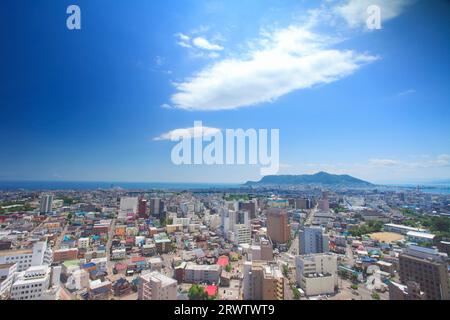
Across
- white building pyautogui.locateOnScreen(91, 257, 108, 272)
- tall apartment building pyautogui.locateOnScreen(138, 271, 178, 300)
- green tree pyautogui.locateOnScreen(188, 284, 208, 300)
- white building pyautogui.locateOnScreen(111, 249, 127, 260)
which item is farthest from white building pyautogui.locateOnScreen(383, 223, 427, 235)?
white building pyautogui.locateOnScreen(91, 257, 108, 272)

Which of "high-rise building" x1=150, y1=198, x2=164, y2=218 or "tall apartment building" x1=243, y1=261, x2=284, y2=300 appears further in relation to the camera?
"high-rise building" x1=150, y1=198, x2=164, y2=218

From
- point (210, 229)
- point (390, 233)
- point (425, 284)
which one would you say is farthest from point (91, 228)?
point (390, 233)

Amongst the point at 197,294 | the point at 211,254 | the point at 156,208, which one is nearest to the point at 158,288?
the point at 197,294

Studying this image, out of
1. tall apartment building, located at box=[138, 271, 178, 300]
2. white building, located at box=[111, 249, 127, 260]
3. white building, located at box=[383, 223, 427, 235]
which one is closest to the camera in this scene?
tall apartment building, located at box=[138, 271, 178, 300]

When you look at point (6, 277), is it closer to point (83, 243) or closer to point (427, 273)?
point (83, 243)

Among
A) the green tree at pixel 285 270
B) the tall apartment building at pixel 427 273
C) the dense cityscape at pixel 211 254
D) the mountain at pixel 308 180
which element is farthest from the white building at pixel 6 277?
the mountain at pixel 308 180

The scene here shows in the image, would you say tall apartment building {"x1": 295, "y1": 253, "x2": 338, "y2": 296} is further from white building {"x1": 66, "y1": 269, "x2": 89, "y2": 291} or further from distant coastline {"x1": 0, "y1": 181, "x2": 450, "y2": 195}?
distant coastline {"x1": 0, "y1": 181, "x2": 450, "y2": 195}

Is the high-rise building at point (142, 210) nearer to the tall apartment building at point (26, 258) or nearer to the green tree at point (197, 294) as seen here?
the tall apartment building at point (26, 258)
